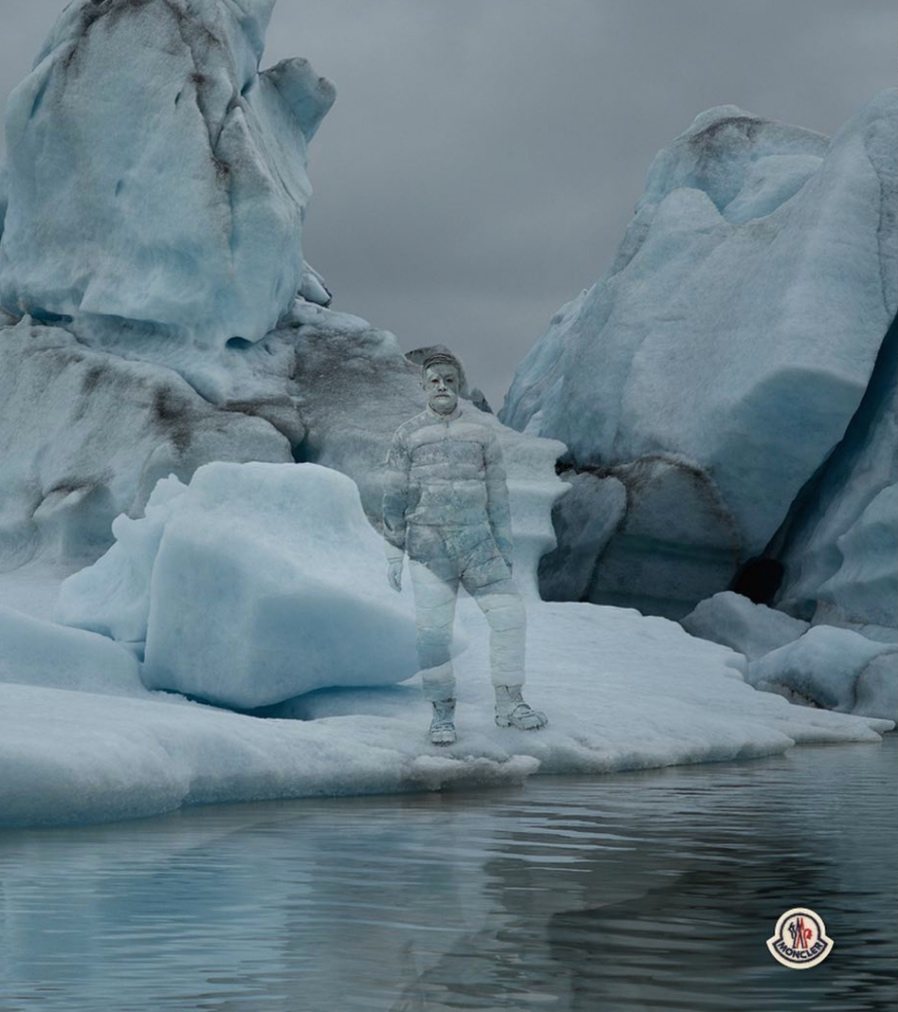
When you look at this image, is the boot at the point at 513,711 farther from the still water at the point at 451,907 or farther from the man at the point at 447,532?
the still water at the point at 451,907

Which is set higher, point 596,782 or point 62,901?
point 596,782

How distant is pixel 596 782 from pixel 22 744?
2.66 m

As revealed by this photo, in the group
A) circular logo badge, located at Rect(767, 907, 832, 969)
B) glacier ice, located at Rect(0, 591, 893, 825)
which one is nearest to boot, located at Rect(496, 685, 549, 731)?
glacier ice, located at Rect(0, 591, 893, 825)

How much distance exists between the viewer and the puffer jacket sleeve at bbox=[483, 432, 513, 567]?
6.85m

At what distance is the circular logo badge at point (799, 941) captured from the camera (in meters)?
2.90

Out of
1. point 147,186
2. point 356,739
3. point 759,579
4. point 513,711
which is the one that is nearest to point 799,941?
point 356,739

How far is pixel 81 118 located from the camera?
15773mm

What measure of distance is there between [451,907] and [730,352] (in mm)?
12654

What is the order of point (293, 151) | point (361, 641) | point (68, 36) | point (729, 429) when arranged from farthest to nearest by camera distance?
point (293, 151) → point (68, 36) → point (729, 429) → point (361, 641)

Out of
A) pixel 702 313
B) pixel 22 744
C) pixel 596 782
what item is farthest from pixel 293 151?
pixel 22 744

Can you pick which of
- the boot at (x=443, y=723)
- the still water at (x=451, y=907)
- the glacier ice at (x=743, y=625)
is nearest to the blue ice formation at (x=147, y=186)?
the glacier ice at (x=743, y=625)

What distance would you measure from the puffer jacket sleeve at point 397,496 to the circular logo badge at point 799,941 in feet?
12.2

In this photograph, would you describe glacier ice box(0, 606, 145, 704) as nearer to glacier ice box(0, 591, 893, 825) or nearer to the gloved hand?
glacier ice box(0, 591, 893, 825)

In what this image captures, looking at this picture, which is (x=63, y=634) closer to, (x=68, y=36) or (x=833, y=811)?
(x=833, y=811)
